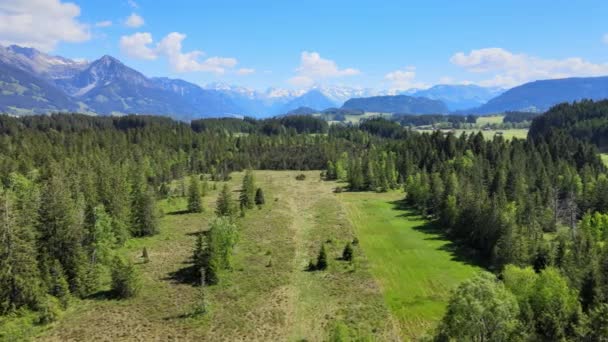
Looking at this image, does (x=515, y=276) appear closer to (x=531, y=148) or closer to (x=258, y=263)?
(x=258, y=263)

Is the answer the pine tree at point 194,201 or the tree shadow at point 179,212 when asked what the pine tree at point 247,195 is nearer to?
the pine tree at point 194,201

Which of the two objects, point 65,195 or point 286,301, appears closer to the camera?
point 286,301

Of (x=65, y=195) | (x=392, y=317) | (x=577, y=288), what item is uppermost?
(x=65, y=195)

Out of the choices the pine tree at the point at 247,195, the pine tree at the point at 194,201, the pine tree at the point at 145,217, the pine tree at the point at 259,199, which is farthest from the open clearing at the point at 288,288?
the pine tree at the point at 259,199

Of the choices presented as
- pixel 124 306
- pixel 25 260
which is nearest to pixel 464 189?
pixel 124 306

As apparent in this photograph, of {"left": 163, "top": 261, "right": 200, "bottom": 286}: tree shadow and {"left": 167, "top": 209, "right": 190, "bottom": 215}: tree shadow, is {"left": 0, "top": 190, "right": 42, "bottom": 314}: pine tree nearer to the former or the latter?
{"left": 163, "top": 261, "right": 200, "bottom": 286}: tree shadow

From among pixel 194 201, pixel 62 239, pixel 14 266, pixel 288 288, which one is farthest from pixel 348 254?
pixel 194 201
